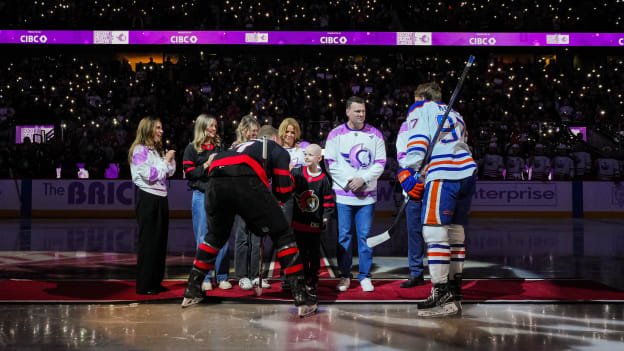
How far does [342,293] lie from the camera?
5.89 metres

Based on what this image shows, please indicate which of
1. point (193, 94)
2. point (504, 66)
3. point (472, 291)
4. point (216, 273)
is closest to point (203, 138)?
point (216, 273)

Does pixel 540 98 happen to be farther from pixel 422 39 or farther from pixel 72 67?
pixel 72 67

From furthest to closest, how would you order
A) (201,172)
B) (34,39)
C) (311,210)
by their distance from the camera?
(34,39) → (201,172) → (311,210)

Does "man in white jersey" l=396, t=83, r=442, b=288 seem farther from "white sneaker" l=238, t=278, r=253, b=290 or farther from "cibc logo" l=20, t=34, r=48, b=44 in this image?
"cibc logo" l=20, t=34, r=48, b=44

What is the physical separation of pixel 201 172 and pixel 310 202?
51.1 inches

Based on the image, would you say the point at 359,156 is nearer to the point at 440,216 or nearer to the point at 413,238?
the point at 413,238

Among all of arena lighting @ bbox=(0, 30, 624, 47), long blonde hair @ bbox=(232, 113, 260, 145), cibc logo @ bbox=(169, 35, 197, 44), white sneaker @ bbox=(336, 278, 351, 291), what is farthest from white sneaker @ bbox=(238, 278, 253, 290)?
cibc logo @ bbox=(169, 35, 197, 44)

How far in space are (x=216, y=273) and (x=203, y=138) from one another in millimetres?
1577

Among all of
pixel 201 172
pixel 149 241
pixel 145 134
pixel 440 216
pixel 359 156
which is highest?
pixel 145 134

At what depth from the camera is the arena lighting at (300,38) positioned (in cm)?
2573

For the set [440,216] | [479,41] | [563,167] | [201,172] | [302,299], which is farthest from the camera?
[479,41]

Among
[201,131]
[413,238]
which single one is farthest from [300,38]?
[413,238]

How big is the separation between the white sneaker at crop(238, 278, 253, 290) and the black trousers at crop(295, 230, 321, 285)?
0.73 metres

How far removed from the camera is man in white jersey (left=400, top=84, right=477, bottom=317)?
5.00 m
